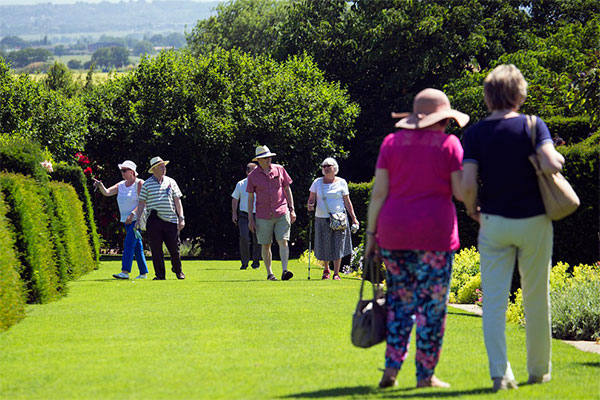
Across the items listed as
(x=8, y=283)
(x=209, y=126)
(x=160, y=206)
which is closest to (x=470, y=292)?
(x=160, y=206)

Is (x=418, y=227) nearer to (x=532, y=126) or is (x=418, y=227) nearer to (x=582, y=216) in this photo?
(x=532, y=126)

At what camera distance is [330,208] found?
16.7 metres

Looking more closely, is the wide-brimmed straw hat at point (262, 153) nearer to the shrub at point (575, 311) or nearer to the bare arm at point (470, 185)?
the shrub at point (575, 311)

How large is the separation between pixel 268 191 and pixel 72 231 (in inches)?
167

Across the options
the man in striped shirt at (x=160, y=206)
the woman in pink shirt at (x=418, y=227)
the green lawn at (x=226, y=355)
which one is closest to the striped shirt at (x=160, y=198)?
the man in striped shirt at (x=160, y=206)

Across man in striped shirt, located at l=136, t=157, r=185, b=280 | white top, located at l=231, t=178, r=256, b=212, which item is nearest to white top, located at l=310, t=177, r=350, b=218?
man in striped shirt, located at l=136, t=157, r=185, b=280

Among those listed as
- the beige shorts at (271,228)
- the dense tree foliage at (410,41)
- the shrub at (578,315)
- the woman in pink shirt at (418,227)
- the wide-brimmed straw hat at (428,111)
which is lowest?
the shrub at (578,315)

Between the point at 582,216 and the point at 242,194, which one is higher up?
the point at 582,216

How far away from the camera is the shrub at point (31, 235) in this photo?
40.2 feet

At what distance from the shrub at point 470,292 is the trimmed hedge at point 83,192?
11.1 meters

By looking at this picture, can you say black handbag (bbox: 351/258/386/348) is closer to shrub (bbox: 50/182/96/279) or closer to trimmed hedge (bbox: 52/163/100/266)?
shrub (bbox: 50/182/96/279)

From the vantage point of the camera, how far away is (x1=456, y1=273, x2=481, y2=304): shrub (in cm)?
1334

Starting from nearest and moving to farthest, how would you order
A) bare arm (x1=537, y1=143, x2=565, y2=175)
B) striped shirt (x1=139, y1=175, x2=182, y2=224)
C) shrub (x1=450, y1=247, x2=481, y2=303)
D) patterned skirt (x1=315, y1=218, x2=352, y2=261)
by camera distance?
bare arm (x1=537, y1=143, x2=565, y2=175), shrub (x1=450, y1=247, x2=481, y2=303), striped shirt (x1=139, y1=175, x2=182, y2=224), patterned skirt (x1=315, y1=218, x2=352, y2=261)

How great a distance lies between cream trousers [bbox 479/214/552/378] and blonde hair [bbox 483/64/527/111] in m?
0.78
